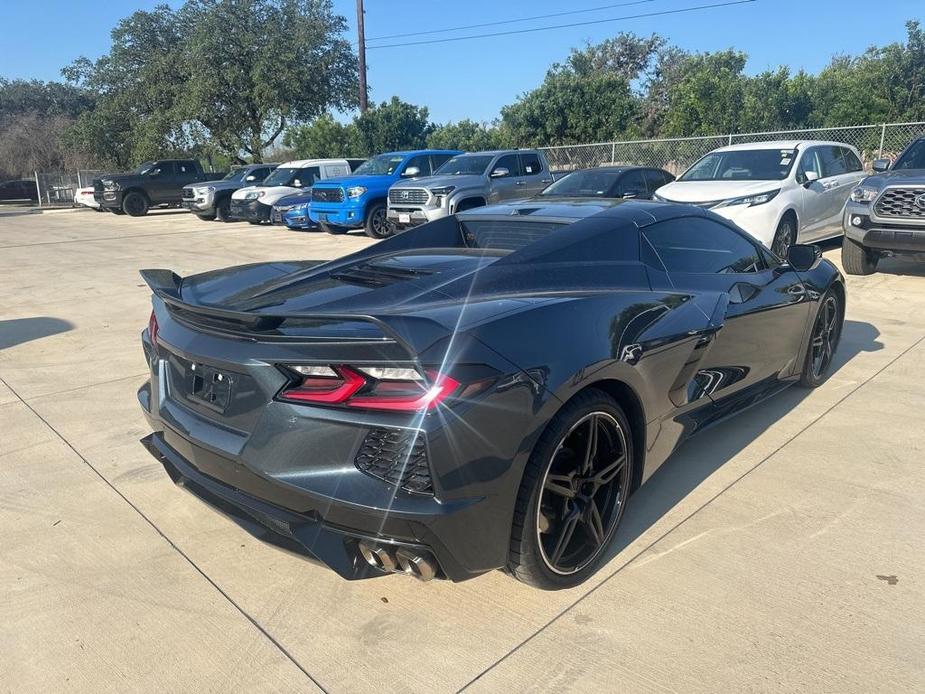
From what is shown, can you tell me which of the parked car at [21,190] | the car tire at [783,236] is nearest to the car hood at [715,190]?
the car tire at [783,236]

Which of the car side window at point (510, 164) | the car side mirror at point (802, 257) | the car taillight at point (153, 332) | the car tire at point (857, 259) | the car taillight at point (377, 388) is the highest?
the car side window at point (510, 164)

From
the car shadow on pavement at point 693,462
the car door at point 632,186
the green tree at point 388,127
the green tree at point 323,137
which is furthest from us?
the green tree at point 323,137

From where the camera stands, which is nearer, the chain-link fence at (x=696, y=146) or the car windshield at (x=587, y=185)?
the car windshield at (x=587, y=185)

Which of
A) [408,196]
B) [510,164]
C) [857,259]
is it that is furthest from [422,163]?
[857,259]

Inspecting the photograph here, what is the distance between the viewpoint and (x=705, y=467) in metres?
3.85

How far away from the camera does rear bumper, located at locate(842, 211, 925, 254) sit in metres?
8.26

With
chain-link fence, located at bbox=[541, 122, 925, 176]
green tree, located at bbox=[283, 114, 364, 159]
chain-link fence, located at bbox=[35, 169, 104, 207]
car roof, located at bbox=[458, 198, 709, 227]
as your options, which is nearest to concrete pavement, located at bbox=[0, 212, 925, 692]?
car roof, located at bbox=[458, 198, 709, 227]

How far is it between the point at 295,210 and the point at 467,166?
16.4 ft

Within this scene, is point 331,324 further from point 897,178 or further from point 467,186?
point 467,186

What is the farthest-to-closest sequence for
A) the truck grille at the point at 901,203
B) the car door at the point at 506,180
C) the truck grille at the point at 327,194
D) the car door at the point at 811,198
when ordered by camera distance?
1. the truck grille at the point at 327,194
2. the car door at the point at 506,180
3. the car door at the point at 811,198
4. the truck grille at the point at 901,203

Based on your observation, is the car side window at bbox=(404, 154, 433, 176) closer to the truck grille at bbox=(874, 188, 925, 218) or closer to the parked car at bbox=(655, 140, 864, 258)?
the parked car at bbox=(655, 140, 864, 258)

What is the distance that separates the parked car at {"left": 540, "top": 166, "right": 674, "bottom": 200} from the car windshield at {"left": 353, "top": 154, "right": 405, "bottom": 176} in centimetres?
523

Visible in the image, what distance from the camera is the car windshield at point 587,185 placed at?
37.9ft

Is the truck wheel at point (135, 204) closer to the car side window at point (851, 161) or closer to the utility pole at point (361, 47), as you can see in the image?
the utility pole at point (361, 47)
